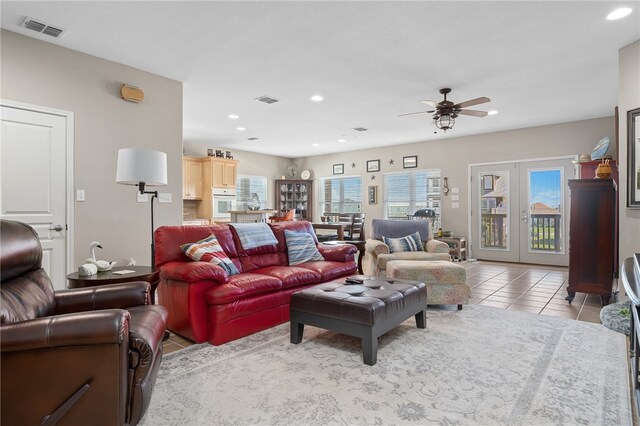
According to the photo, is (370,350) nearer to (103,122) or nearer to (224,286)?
(224,286)

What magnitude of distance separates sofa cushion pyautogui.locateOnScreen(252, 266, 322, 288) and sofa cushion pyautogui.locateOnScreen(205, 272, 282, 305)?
10 cm

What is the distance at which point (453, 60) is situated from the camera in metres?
3.82

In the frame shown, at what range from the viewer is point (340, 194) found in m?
9.91

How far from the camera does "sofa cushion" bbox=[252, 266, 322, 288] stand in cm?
345

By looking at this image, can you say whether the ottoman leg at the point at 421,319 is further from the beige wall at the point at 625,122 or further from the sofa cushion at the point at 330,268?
the beige wall at the point at 625,122

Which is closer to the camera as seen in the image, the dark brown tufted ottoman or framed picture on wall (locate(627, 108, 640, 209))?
the dark brown tufted ottoman

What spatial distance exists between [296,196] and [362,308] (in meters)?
7.89

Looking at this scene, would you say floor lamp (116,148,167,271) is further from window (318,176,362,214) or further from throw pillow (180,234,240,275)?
window (318,176,362,214)

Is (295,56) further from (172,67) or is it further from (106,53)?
(106,53)

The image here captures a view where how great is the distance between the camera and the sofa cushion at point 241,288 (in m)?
2.87

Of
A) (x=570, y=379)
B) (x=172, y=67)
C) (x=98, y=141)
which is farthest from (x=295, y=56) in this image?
(x=570, y=379)

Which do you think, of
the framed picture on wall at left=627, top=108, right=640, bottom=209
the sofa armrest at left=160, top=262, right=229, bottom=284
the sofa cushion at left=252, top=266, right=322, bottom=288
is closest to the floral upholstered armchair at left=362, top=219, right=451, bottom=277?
the sofa cushion at left=252, top=266, right=322, bottom=288

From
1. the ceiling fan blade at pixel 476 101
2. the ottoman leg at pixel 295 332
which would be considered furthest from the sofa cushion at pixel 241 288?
the ceiling fan blade at pixel 476 101

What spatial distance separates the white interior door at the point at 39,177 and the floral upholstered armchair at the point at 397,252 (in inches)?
132
